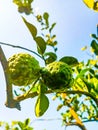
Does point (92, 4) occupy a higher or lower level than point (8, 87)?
higher

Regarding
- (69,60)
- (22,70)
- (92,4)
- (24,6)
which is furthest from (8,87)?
(24,6)

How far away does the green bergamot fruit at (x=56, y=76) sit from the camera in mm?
1474

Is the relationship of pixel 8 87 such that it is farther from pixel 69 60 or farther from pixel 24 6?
pixel 24 6

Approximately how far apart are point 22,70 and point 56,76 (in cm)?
16

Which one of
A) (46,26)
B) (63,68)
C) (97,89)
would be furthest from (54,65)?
(46,26)

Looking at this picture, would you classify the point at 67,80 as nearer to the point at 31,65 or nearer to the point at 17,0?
the point at 31,65

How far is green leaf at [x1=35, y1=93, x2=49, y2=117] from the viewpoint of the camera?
1.54 m

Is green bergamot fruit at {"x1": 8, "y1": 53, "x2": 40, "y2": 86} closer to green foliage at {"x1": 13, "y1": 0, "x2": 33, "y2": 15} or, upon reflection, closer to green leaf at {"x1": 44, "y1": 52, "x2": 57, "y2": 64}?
green leaf at {"x1": 44, "y1": 52, "x2": 57, "y2": 64}

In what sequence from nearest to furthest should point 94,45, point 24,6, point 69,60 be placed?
point 69,60, point 94,45, point 24,6

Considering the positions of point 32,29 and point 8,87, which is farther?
point 32,29

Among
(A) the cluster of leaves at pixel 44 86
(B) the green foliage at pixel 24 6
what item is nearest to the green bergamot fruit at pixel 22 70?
(A) the cluster of leaves at pixel 44 86

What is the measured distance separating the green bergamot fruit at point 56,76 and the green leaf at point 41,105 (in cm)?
7

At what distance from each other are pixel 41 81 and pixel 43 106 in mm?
114

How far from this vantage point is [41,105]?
1556 mm
